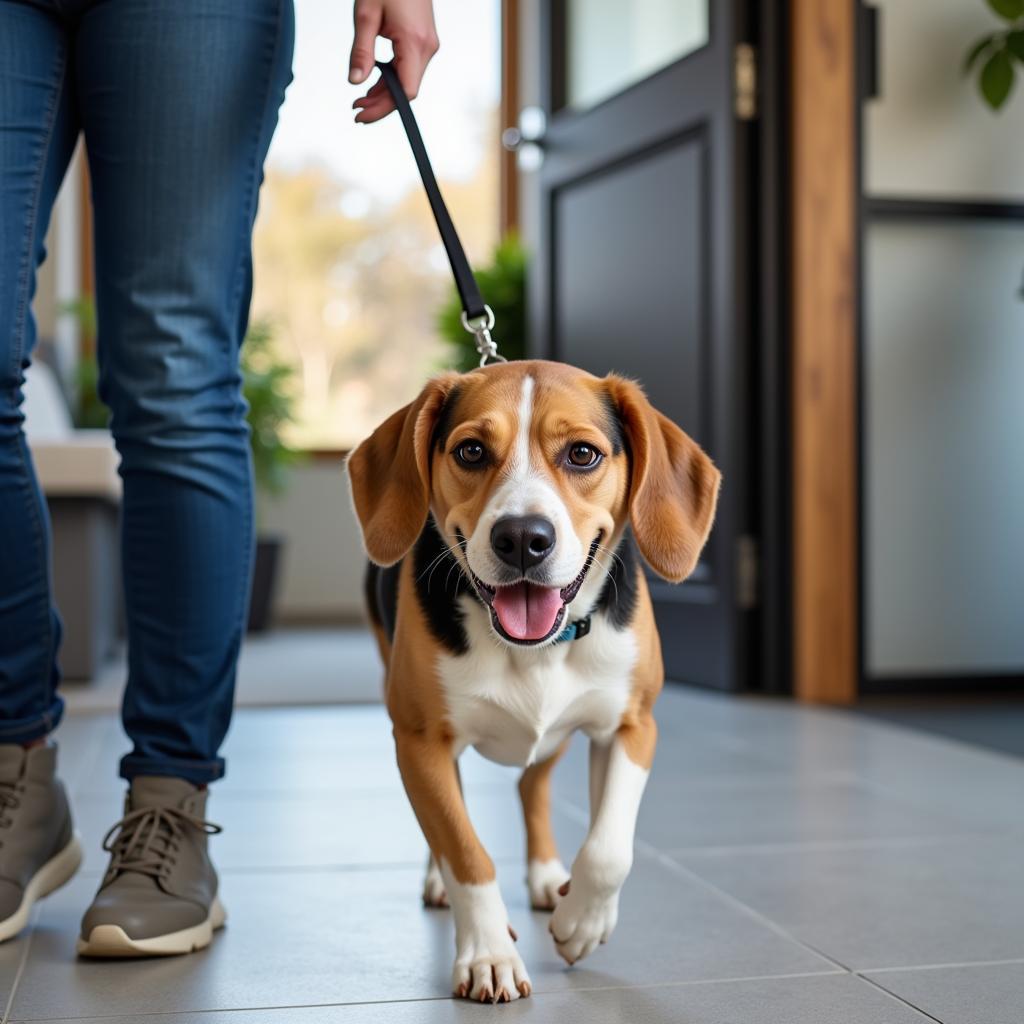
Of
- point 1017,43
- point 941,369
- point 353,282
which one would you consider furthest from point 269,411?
point 1017,43

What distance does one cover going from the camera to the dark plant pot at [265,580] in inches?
229

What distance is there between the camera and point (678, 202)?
3.96 m

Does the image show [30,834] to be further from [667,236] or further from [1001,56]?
[1001,56]

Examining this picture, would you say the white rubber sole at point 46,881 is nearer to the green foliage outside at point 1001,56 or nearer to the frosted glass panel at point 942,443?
the frosted glass panel at point 942,443

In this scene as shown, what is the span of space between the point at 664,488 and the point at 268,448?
15.0 ft

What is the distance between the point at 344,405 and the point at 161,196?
5591mm

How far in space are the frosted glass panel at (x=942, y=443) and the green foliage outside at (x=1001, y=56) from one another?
0.40 meters

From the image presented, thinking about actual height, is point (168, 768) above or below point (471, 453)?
below

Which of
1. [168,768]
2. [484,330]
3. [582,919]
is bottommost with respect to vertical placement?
[582,919]

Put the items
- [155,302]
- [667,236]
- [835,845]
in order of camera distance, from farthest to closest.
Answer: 1. [667,236]
2. [835,845]
3. [155,302]

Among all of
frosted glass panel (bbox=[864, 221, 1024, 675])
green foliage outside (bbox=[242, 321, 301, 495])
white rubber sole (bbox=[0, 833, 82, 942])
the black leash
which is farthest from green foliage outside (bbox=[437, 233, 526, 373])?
white rubber sole (bbox=[0, 833, 82, 942])

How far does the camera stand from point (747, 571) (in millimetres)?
3807

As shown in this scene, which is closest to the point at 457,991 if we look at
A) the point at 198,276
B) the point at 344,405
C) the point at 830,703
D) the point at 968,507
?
the point at 198,276

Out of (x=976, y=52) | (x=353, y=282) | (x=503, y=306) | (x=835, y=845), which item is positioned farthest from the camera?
(x=353, y=282)
